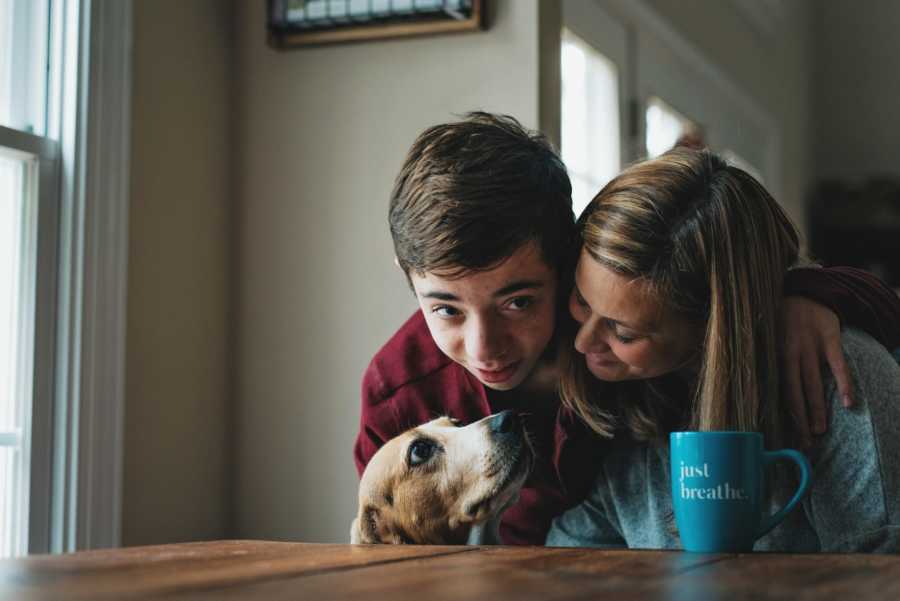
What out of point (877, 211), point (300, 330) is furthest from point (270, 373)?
point (877, 211)

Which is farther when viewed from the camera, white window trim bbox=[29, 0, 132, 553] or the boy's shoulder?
white window trim bbox=[29, 0, 132, 553]

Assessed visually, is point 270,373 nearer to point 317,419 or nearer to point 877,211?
point 317,419

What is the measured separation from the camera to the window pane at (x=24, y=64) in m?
1.53

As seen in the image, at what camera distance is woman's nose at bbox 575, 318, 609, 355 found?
106 centimetres

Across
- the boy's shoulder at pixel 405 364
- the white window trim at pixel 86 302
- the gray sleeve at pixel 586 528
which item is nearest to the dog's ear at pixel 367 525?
the boy's shoulder at pixel 405 364

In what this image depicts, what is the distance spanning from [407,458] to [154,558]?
0.39 meters

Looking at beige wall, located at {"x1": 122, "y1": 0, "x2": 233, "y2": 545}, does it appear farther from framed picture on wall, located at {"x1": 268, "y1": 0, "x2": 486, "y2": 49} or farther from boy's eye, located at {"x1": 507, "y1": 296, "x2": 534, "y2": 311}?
boy's eye, located at {"x1": 507, "y1": 296, "x2": 534, "y2": 311}

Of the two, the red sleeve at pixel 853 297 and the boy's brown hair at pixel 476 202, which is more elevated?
the boy's brown hair at pixel 476 202

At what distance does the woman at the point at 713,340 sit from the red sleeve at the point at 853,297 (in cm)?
2

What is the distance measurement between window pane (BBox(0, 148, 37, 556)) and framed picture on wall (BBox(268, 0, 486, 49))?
581mm

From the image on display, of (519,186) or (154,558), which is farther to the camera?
(519,186)

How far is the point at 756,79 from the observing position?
390cm

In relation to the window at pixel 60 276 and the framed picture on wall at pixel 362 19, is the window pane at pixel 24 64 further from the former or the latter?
the framed picture on wall at pixel 362 19

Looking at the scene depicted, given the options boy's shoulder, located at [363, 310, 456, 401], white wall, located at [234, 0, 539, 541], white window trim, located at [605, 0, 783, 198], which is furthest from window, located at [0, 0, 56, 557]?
white window trim, located at [605, 0, 783, 198]
